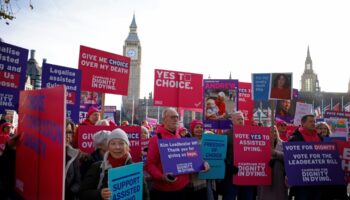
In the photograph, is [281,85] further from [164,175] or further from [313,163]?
[164,175]

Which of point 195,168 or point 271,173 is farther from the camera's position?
point 271,173

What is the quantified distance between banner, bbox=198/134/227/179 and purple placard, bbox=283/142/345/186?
0.85 metres

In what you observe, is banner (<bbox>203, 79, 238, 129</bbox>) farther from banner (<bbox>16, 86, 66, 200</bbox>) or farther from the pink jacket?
banner (<bbox>16, 86, 66, 200</bbox>)

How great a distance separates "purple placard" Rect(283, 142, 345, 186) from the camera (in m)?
4.83

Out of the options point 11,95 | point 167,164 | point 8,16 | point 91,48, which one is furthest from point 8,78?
point 167,164

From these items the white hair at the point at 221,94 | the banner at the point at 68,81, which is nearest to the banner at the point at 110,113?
the white hair at the point at 221,94

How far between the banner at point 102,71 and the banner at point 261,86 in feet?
7.47

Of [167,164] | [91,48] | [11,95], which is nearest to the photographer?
[167,164]

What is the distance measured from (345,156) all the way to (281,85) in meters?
1.52

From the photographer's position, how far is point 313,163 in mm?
4906

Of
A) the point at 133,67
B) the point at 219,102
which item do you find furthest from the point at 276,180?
the point at 133,67

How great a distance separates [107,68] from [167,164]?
8.69 ft

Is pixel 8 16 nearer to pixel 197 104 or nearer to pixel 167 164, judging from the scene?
pixel 167 164

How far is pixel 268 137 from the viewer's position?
5.22 meters
